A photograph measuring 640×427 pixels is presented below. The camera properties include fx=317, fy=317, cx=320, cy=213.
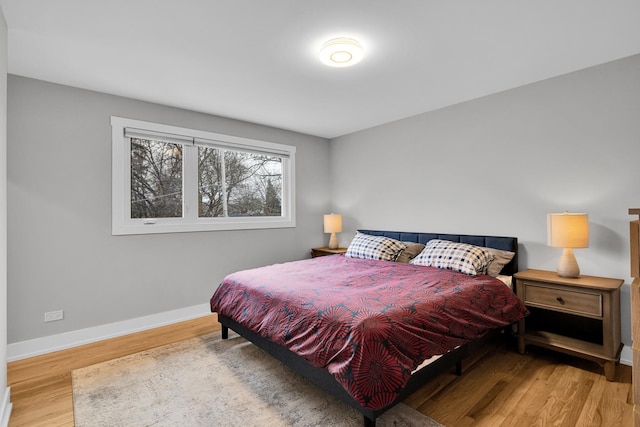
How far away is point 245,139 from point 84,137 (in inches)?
66.0

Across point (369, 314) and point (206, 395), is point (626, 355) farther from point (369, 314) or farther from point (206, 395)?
point (206, 395)

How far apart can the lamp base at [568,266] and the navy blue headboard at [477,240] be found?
0.43 m

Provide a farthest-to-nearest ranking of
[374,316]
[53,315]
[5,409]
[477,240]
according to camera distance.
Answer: [477,240], [53,315], [5,409], [374,316]

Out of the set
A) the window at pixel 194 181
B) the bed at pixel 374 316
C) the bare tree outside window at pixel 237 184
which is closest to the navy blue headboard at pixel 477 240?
the bed at pixel 374 316

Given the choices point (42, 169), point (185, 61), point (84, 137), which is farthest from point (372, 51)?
point (42, 169)

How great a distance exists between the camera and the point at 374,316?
1736 millimetres

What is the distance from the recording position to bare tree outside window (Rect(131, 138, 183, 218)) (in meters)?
3.36

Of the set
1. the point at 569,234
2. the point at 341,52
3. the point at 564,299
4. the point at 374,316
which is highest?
the point at 341,52

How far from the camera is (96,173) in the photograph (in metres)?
3.05

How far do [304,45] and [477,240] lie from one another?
8.13 ft

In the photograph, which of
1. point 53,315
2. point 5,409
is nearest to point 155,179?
point 53,315

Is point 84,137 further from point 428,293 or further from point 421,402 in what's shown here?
point 421,402

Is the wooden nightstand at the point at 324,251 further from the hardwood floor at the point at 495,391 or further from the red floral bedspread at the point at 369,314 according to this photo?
the hardwood floor at the point at 495,391

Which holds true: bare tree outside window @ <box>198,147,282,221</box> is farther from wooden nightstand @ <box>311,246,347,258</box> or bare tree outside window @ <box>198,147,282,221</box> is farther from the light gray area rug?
the light gray area rug
